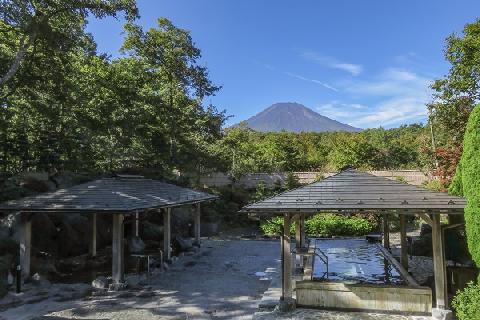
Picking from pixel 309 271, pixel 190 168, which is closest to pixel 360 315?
pixel 309 271

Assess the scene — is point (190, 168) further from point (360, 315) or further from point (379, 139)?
point (379, 139)

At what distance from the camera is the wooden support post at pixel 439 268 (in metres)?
8.82

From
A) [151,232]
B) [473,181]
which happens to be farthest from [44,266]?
[473,181]

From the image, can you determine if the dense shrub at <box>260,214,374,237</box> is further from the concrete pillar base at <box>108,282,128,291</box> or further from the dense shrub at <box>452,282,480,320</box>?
the dense shrub at <box>452,282,480,320</box>

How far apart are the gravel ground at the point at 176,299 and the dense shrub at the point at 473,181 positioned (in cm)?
556

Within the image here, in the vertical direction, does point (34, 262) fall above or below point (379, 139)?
below

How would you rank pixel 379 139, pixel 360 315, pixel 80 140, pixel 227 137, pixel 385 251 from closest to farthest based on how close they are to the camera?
pixel 360 315
pixel 385 251
pixel 80 140
pixel 227 137
pixel 379 139

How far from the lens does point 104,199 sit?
1252 cm

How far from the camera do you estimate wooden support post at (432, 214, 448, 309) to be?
28.9ft

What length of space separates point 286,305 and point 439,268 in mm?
3855

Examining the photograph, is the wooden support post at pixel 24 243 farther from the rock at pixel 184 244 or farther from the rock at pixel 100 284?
the rock at pixel 184 244

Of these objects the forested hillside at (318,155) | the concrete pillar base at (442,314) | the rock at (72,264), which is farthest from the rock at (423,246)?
the rock at (72,264)

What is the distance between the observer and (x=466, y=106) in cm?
1912

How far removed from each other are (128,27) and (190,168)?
10.1 m
